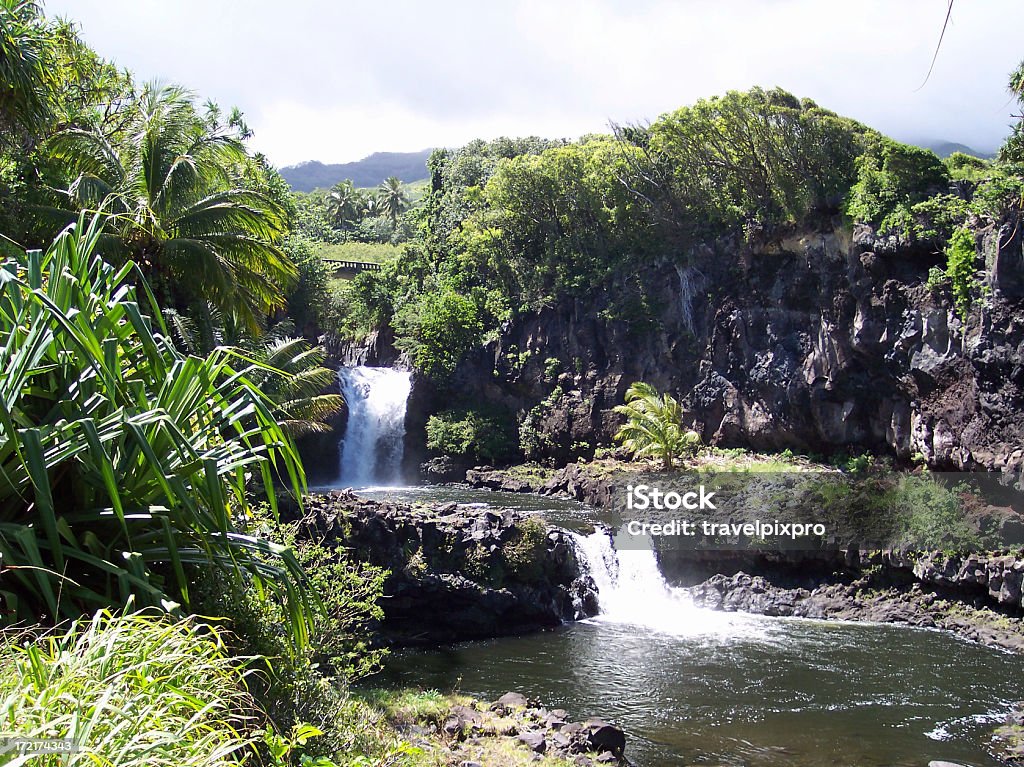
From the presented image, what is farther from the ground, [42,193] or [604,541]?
[42,193]

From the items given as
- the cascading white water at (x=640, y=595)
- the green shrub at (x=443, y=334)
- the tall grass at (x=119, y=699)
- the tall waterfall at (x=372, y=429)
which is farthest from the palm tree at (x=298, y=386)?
the green shrub at (x=443, y=334)

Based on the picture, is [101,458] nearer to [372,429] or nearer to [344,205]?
[372,429]

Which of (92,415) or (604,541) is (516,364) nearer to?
(604,541)

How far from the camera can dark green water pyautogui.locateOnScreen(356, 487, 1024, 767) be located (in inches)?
447

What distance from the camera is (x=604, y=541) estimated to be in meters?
19.6

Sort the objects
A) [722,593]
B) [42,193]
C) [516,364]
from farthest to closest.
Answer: [516,364] → [722,593] → [42,193]

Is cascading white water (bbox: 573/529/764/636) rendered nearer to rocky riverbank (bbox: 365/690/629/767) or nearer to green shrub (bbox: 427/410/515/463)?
rocky riverbank (bbox: 365/690/629/767)

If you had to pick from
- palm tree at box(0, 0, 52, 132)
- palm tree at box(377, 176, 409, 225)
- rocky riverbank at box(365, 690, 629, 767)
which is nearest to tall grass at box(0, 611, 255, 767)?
rocky riverbank at box(365, 690, 629, 767)

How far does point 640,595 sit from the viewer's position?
62.4 ft

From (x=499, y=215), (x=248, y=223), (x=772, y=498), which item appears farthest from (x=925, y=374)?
(x=499, y=215)

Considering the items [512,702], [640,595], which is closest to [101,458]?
[512,702]

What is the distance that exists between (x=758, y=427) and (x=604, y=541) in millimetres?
11762

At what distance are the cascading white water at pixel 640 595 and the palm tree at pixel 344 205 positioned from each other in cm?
6733

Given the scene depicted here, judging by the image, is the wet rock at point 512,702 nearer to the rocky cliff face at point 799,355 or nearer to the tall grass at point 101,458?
the tall grass at point 101,458
